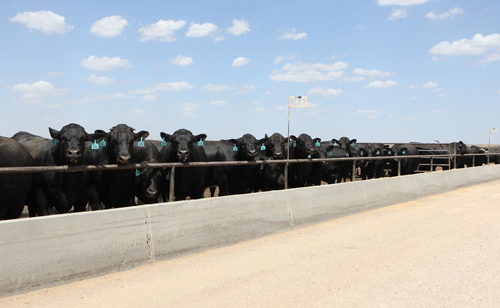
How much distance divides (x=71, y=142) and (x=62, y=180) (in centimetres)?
99

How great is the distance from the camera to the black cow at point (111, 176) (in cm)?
875

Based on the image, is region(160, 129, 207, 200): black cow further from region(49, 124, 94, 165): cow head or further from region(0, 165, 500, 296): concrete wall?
region(0, 165, 500, 296): concrete wall

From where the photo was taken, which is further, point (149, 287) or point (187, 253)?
point (187, 253)

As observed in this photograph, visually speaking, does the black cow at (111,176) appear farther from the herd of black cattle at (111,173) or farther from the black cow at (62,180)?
the black cow at (62,180)

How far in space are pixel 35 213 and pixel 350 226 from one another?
620cm

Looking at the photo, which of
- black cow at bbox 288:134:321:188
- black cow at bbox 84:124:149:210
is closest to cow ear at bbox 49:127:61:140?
black cow at bbox 84:124:149:210

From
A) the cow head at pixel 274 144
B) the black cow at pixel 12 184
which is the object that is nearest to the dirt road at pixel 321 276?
the black cow at pixel 12 184

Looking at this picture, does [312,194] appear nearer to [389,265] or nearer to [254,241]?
[254,241]

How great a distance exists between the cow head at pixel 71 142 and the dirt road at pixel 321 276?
2.57 meters

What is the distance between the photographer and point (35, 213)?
9305 mm

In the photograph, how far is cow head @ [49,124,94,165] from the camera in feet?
25.0

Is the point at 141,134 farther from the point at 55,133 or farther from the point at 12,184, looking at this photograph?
the point at 12,184

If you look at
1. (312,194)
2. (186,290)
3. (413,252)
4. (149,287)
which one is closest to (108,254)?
(149,287)

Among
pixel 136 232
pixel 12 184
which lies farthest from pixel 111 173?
pixel 136 232
